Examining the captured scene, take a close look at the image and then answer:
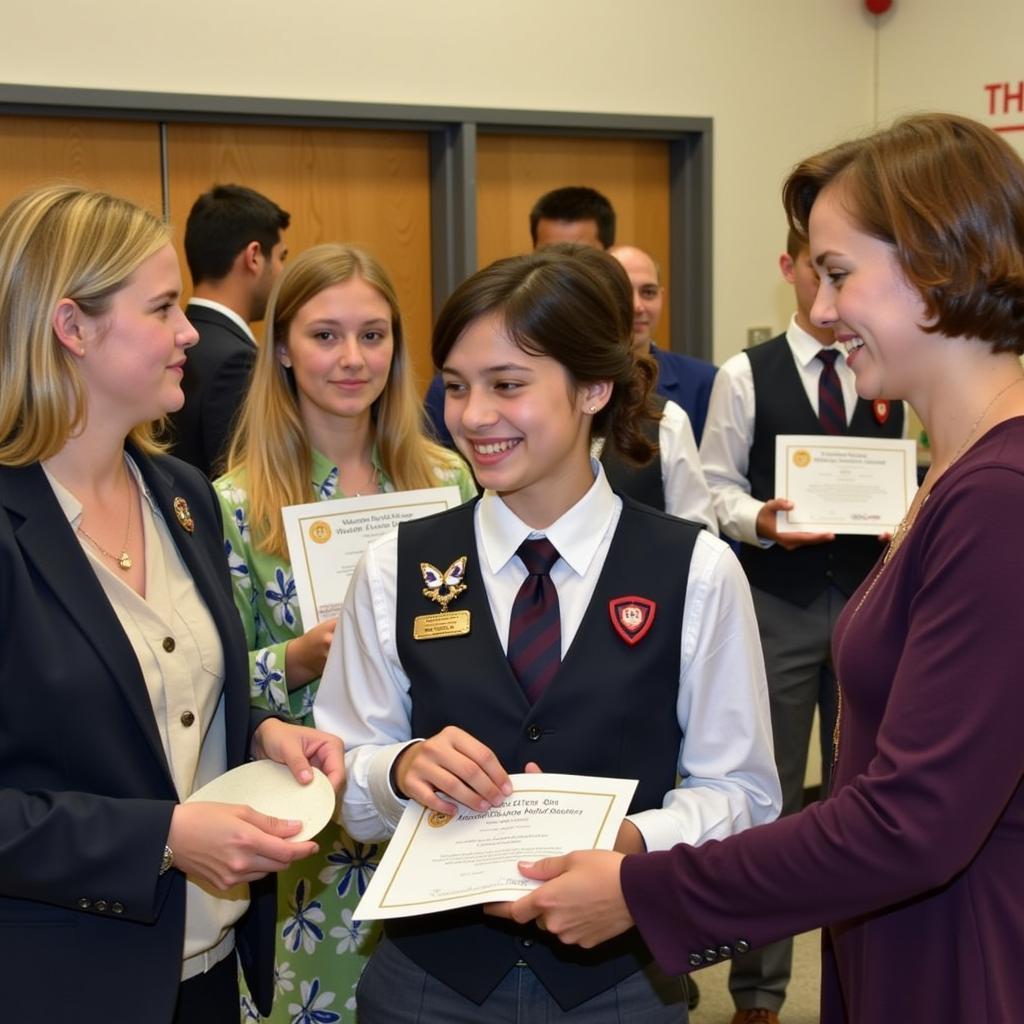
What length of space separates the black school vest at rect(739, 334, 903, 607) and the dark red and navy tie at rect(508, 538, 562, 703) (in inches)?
73.1

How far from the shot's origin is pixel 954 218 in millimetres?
1351

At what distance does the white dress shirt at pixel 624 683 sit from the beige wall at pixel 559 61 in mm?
3138

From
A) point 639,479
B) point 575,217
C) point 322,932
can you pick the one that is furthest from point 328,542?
point 575,217

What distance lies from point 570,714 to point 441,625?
21cm

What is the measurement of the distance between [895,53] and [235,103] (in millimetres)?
2898

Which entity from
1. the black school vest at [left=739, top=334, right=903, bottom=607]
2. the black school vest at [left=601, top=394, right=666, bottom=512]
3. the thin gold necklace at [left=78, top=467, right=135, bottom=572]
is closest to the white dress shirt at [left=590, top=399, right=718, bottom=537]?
the black school vest at [left=601, top=394, right=666, bottom=512]

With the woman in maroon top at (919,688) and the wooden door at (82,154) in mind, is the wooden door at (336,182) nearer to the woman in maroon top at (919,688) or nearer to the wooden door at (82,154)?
the wooden door at (82,154)

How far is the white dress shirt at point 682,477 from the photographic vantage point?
3.29 metres

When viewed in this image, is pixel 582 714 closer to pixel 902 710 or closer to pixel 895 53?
pixel 902 710

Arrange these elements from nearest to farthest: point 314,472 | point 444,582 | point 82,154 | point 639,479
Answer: point 444,582
point 314,472
point 639,479
point 82,154

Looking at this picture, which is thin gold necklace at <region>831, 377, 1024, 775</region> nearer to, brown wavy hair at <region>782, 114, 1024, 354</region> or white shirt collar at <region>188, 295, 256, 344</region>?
brown wavy hair at <region>782, 114, 1024, 354</region>

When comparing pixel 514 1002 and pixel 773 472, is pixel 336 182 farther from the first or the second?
pixel 514 1002

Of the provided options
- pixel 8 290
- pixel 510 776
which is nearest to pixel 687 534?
pixel 510 776

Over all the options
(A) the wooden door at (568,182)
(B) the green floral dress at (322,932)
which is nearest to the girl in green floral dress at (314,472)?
(B) the green floral dress at (322,932)
